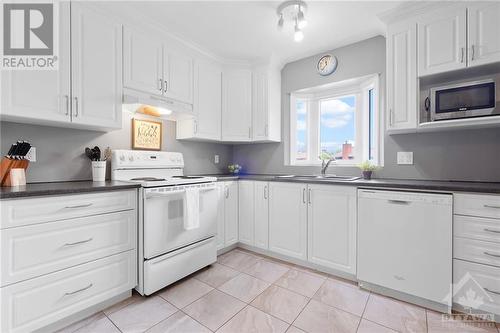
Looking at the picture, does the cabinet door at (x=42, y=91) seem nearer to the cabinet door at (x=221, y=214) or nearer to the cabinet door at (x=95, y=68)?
the cabinet door at (x=95, y=68)

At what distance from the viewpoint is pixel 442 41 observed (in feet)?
6.04

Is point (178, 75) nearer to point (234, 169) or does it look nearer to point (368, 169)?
point (234, 169)

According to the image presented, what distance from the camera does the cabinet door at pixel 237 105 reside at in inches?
120

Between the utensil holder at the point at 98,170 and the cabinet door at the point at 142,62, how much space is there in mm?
744

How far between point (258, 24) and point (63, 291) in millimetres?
2670

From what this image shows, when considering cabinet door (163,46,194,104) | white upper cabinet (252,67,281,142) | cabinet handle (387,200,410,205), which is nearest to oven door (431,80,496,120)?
cabinet handle (387,200,410,205)

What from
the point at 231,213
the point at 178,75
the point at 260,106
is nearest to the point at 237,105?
the point at 260,106

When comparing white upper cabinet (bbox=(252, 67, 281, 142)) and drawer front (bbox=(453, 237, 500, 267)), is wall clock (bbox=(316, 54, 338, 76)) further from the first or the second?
drawer front (bbox=(453, 237, 500, 267))

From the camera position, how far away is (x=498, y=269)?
1.47 meters

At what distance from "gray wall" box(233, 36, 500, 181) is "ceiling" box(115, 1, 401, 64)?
19 cm

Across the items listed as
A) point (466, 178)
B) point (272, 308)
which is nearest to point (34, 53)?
point (272, 308)

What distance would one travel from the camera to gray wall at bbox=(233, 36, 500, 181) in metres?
1.95

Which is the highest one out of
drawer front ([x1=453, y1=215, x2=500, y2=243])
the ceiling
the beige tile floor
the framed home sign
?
the ceiling

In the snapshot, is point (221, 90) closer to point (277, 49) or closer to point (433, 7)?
point (277, 49)
